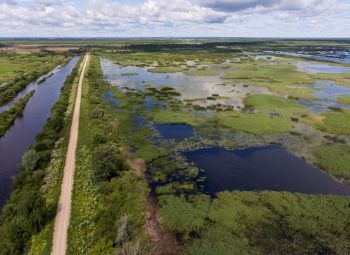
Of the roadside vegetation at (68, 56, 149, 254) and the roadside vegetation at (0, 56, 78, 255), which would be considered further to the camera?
the roadside vegetation at (0, 56, 78, 255)

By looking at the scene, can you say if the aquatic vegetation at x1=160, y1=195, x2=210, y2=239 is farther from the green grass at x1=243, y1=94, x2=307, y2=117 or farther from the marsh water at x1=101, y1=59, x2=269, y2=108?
the marsh water at x1=101, y1=59, x2=269, y2=108

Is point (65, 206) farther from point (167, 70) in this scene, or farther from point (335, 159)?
point (167, 70)

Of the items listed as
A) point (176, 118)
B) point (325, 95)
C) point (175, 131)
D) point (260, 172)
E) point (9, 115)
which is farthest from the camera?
point (325, 95)

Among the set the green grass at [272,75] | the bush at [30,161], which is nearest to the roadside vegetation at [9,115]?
the bush at [30,161]

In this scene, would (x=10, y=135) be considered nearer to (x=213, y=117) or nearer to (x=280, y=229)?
(x=213, y=117)

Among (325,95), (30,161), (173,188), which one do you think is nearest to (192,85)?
(325,95)

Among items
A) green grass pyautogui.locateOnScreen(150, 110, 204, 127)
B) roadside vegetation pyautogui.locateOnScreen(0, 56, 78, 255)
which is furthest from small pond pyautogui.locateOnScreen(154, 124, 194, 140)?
roadside vegetation pyautogui.locateOnScreen(0, 56, 78, 255)
